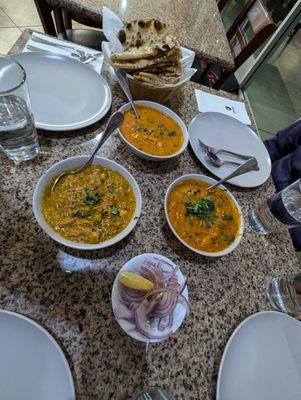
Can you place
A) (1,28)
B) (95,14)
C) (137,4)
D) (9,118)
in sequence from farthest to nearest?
(1,28) → (137,4) → (95,14) → (9,118)

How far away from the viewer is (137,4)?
2049 mm

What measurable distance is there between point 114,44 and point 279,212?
42.3 inches

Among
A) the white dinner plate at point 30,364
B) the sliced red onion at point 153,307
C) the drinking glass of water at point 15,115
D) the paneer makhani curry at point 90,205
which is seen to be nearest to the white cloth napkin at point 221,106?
the paneer makhani curry at point 90,205

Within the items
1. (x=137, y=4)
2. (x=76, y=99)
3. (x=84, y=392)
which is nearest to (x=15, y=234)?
(x=84, y=392)

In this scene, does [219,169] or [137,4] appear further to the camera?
[137,4]

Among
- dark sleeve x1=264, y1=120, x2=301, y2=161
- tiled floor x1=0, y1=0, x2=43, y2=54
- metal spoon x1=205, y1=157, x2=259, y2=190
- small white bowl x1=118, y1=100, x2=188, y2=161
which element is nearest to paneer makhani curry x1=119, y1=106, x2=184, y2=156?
small white bowl x1=118, y1=100, x2=188, y2=161

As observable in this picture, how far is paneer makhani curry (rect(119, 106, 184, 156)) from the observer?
1122mm

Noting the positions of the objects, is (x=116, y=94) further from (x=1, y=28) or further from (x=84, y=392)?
(x=1, y=28)

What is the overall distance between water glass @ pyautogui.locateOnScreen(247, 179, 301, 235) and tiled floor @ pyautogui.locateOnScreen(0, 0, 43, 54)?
3329 mm

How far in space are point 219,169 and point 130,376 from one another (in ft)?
2.86

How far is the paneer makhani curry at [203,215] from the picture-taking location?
3.10 feet

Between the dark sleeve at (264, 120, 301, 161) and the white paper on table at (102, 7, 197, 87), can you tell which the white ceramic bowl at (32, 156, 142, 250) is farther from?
the dark sleeve at (264, 120, 301, 161)

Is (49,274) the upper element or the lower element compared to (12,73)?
lower

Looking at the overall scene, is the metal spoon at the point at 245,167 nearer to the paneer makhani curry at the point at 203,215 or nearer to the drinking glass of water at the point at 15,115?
the paneer makhani curry at the point at 203,215
